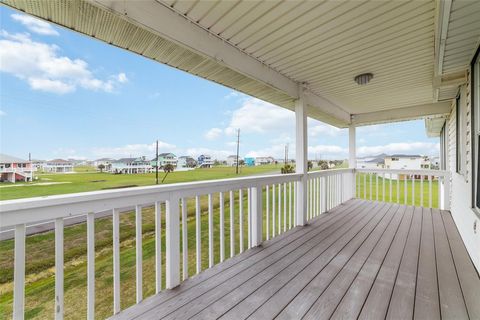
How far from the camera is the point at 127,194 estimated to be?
5.41ft

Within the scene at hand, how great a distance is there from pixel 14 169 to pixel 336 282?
2583 mm

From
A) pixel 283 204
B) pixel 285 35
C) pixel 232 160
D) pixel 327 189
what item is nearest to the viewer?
pixel 285 35

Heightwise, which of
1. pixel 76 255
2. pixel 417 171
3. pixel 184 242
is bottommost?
pixel 76 255

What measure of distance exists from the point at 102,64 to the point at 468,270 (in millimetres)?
4557

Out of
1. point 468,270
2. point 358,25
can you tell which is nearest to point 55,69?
point 358,25

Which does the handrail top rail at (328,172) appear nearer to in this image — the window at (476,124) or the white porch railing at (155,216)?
the white porch railing at (155,216)

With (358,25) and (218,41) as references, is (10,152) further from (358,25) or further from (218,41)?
(358,25)

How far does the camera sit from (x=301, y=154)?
149 inches

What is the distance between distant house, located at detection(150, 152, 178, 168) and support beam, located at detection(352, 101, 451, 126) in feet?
17.9

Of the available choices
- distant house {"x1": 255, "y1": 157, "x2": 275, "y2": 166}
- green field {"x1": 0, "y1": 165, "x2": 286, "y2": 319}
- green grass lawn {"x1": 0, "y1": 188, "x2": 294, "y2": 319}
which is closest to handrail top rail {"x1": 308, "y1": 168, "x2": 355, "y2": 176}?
distant house {"x1": 255, "y1": 157, "x2": 275, "y2": 166}

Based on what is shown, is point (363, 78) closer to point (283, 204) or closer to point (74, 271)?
point (283, 204)

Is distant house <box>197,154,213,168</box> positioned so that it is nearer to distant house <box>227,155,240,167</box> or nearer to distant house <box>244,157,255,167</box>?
distant house <box>227,155,240,167</box>

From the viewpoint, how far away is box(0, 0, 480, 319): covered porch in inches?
63.4

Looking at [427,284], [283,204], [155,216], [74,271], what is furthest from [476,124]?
[74,271]
